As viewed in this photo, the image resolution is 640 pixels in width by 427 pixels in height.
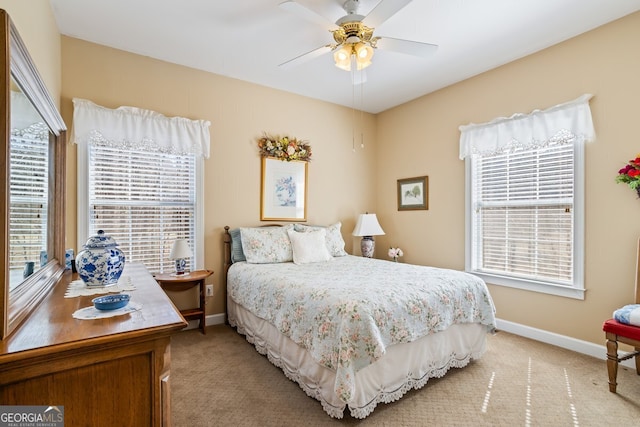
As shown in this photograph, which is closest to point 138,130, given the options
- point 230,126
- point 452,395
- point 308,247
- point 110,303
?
point 230,126

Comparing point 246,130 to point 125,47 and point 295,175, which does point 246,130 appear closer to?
point 295,175

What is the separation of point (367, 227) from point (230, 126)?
2.12 m

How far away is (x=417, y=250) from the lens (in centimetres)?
416

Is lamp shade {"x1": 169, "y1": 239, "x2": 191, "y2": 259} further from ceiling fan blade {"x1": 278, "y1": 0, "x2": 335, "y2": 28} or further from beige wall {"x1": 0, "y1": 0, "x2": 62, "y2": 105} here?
ceiling fan blade {"x1": 278, "y1": 0, "x2": 335, "y2": 28}

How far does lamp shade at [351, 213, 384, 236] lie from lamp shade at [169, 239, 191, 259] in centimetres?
215

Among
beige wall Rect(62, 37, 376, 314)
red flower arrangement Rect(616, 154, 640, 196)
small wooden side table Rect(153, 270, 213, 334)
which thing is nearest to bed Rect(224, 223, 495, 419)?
small wooden side table Rect(153, 270, 213, 334)

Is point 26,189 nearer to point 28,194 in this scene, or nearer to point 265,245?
Result: point 28,194

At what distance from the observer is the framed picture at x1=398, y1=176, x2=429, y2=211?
13.3ft

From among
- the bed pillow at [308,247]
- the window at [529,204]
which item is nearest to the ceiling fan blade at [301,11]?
the bed pillow at [308,247]

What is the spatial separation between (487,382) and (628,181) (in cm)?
186

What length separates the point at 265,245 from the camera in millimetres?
3377

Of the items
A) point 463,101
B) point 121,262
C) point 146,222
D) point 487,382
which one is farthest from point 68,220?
point 463,101

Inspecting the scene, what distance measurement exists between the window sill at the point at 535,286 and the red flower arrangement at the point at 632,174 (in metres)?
0.95

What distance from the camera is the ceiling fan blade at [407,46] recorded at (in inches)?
88.6
